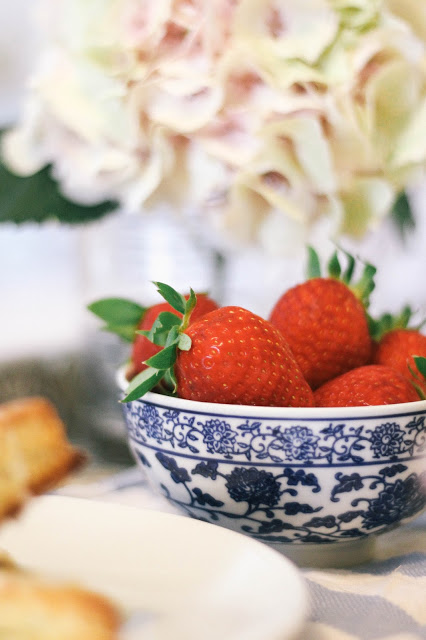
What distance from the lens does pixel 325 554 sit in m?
0.29

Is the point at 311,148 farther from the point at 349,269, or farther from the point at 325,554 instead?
the point at 325,554

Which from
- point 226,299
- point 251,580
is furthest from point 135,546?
point 226,299

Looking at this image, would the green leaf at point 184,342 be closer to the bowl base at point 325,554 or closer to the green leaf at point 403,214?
the bowl base at point 325,554

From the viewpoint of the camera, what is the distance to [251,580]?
201mm

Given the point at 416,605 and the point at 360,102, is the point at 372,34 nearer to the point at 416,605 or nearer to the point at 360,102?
the point at 360,102

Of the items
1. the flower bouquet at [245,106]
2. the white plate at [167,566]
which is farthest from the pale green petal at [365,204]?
the white plate at [167,566]

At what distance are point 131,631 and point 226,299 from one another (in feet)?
0.95

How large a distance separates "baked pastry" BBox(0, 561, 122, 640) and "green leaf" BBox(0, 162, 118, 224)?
0.26 m

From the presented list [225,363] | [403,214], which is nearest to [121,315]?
[225,363]

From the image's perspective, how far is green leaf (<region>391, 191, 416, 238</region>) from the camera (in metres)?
0.46

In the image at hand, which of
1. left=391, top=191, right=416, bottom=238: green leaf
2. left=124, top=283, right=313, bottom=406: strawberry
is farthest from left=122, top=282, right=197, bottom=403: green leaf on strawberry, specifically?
left=391, top=191, right=416, bottom=238: green leaf

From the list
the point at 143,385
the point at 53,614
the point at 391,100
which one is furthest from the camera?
the point at 391,100

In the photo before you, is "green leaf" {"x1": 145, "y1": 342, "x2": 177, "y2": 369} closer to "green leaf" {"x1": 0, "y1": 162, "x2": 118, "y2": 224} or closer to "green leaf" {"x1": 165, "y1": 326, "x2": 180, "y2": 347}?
"green leaf" {"x1": 165, "y1": 326, "x2": 180, "y2": 347}

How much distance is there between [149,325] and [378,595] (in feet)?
0.51
